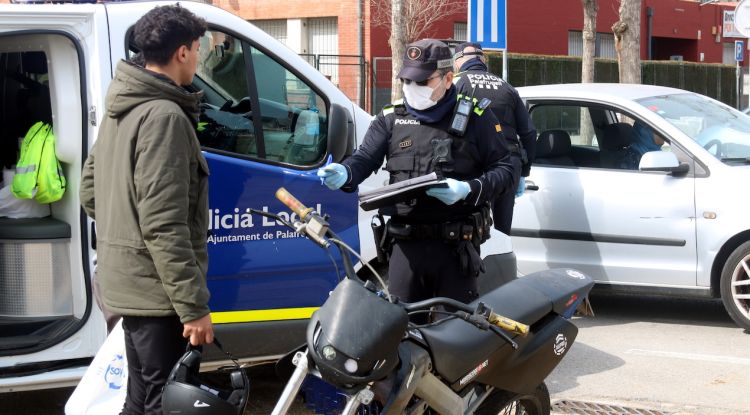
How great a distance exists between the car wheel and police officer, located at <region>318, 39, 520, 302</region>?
9.53 ft

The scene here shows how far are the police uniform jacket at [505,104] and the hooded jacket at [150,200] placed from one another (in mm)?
3333

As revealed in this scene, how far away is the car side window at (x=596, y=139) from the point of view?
721 cm

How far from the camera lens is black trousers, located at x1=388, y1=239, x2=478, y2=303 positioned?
4.29 m

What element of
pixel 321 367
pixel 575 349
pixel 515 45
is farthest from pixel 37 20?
pixel 515 45

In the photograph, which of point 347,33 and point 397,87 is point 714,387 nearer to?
point 397,87

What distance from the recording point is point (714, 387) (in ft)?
18.3

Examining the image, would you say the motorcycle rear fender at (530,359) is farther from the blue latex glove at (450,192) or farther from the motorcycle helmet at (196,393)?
the motorcycle helmet at (196,393)

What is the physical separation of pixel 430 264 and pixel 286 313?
38.3 inches

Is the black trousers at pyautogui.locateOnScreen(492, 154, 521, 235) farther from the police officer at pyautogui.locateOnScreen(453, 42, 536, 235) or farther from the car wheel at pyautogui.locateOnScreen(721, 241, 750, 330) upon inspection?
the car wheel at pyautogui.locateOnScreen(721, 241, 750, 330)

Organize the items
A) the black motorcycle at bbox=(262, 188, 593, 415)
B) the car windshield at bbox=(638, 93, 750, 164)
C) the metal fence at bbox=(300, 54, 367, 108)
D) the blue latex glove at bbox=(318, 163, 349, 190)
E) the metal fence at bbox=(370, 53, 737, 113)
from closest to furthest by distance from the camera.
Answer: the black motorcycle at bbox=(262, 188, 593, 415), the blue latex glove at bbox=(318, 163, 349, 190), the car windshield at bbox=(638, 93, 750, 164), the metal fence at bbox=(300, 54, 367, 108), the metal fence at bbox=(370, 53, 737, 113)

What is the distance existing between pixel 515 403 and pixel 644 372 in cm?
237

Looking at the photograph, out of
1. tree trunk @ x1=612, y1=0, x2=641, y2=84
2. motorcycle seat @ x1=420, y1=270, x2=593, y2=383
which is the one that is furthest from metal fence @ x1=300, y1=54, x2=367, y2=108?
motorcycle seat @ x1=420, y1=270, x2=593, y2=383

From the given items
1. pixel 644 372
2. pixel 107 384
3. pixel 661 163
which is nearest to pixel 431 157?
pixel 107 384

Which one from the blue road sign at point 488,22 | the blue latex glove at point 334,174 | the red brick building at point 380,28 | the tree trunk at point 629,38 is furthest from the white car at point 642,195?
the red brick building at point 380,28
